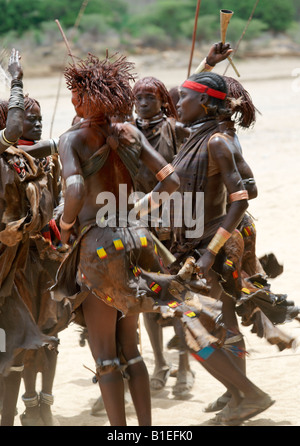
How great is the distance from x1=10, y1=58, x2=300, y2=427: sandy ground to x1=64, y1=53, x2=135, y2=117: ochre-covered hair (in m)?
1.18

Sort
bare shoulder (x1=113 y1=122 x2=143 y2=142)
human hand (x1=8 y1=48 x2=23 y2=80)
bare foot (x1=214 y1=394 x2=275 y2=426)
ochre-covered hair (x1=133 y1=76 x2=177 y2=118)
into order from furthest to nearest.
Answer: ochre-covered hair (x1=133 y1=76 x2=177 y2=118) → bare foot (x1=214 y1=394 x2=275 y2=426) → human hand (x1=8 y1=48 x2=23 y2=80) → bare shoulder (x1=113 y1=122 x2=143 y2=142)

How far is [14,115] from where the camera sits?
4.21 metres

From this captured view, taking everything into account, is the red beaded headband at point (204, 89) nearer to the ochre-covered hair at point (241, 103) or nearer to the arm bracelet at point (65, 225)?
the ochre-covered hair at point (241, 103)

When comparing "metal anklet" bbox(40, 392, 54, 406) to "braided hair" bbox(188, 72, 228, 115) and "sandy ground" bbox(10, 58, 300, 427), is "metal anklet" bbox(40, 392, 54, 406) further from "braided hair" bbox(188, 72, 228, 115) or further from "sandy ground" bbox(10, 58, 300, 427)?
"braided hair" bbox(188, 72, 228, 115)

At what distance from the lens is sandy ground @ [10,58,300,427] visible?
526 centimetres

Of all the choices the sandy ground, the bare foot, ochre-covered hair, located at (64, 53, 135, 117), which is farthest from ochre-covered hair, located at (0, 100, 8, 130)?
the bare foot

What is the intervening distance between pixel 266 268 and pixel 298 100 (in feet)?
61.5
